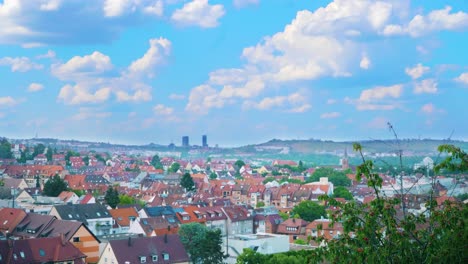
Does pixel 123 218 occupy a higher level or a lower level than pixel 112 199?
lower

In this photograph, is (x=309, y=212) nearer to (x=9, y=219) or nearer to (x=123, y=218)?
(x=123, y=218)

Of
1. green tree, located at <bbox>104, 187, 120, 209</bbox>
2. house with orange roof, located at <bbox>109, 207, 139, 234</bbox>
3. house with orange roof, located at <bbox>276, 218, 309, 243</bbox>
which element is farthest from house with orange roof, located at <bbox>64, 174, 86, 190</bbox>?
house with orange roof, located at <bbox>276, 218, 309, 243</bbox>

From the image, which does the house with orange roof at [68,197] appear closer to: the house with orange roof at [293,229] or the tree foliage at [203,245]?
the house with orange roof at [293,229]

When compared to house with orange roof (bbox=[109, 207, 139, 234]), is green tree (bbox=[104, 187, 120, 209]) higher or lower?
higher

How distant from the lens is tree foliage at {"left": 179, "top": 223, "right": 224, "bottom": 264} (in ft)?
117

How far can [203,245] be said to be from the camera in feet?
118

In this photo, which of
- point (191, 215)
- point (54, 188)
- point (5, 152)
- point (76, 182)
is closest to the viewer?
point (191, 215)

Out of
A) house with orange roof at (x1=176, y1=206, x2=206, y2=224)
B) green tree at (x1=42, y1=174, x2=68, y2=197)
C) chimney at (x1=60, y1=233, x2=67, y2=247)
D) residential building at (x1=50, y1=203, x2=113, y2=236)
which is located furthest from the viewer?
green tree at (x1=42, y1=174, x2=68, y2=197)

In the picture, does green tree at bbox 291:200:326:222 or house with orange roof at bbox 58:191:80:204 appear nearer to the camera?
green tree at bbox 291:200:326:222

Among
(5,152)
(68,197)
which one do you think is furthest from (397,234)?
(5,152)

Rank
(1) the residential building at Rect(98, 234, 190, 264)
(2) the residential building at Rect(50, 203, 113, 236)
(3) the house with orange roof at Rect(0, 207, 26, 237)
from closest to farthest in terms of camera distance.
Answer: (1) the residential building at Rect(98, 234, 190, 264), (3) the house with orange roof at Rect(0, 207, 26, 237), (2) the residential building at Rect(50, 203, 113, 236)

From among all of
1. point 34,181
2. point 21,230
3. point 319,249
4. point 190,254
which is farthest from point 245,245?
point 34,181

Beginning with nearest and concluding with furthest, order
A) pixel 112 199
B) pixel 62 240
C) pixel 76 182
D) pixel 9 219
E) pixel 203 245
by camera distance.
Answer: pixel 62 240 < pixel 203 245 < pixel 9 219 < pixel 112 199 < pixel 76 182

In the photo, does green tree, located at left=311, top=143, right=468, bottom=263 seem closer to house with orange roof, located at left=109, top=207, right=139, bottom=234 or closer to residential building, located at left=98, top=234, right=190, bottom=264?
residential building, located at left=98, top=234, right=190, bottom=264
